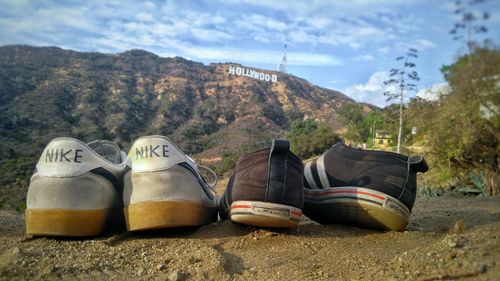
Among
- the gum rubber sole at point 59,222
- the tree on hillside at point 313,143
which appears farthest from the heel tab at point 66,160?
the tree on hillside at point 313,143

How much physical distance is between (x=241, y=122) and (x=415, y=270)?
52.0 metres

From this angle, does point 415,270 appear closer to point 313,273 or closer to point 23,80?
point 313,273

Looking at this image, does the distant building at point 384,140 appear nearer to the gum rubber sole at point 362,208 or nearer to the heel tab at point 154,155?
the gum rubber sole at point 362,208

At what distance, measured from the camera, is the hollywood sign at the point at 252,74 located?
7619 centimetres

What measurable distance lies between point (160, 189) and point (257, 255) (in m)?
0.75

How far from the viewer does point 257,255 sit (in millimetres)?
2098

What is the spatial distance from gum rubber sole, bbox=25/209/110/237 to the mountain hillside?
39.5ft

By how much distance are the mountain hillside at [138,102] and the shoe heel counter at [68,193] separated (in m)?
12.1

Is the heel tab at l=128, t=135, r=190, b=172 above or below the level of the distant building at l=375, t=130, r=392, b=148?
below

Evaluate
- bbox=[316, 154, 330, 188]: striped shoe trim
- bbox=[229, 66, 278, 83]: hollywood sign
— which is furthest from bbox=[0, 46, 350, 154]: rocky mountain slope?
bbox=[316, 154, 330, 188]: striped shoe trim

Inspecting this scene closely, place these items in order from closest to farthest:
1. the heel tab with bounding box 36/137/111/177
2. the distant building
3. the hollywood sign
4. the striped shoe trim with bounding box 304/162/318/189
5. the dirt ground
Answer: the dirt ground
the heel tab with bounding box 36/137/111/177
the striped shoe trim with bounding box 304/162/318/189
the distant building
the hollywood sign

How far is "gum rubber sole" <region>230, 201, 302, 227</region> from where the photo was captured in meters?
2.27

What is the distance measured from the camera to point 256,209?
7.47ft

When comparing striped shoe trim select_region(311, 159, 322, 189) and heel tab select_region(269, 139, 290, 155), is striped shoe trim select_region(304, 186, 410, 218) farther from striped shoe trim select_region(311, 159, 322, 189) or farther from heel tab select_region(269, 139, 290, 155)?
heel tab select_region(269, 139, 290, 155)
